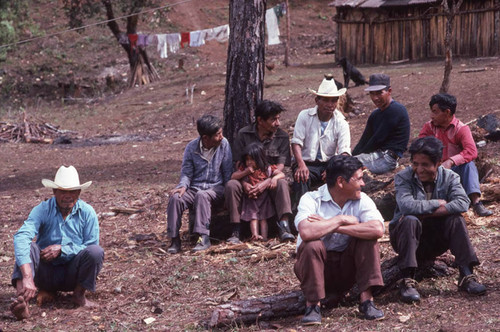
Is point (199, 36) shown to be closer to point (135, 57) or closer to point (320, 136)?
point (135, 57)

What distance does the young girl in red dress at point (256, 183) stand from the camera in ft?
23.2

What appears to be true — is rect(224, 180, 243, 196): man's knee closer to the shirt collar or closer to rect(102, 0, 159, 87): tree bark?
the shirt collar

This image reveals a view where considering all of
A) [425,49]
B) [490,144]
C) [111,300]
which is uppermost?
[425,49]

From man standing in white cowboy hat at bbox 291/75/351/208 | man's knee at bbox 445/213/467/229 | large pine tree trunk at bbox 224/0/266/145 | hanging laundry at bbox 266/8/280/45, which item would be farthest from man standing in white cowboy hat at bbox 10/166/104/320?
hanging laundry at bbox 266/8/280/45

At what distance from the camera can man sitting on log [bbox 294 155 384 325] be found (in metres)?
4.79

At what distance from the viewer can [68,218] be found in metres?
5.68

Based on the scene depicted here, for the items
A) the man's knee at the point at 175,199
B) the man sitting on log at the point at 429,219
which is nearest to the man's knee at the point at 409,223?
the man sitting on log at the point at 429,219

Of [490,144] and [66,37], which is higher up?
[66,37]

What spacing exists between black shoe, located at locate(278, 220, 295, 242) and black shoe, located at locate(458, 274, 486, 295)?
213 centimetres

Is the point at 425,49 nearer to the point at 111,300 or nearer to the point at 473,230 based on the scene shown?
the point at 473,230

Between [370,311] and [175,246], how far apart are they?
286 centimetres

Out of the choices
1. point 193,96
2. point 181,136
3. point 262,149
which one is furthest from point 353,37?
point 262,149

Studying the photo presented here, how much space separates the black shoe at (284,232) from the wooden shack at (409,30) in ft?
49.3

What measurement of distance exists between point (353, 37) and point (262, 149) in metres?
16.4
